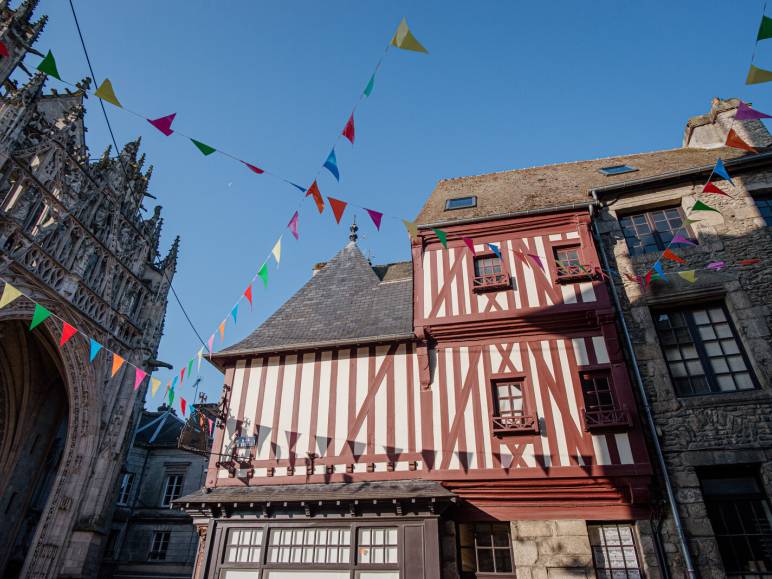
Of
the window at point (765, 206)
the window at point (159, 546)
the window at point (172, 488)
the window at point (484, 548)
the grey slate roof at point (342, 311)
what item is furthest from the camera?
the window at point (172, 488)

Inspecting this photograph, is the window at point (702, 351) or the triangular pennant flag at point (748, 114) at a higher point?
the triangular pennant flag at point (748, 114)

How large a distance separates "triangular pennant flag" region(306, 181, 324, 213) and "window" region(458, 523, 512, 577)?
17.9 ft

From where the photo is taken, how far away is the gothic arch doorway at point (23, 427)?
54.3 ft

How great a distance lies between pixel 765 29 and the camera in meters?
4.71

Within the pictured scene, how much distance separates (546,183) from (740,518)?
7.39 metres

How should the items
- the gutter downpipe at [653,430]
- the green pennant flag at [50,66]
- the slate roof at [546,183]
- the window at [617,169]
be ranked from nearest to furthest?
the green pennant flag at [50,66]
the gutter downpipe at [653,430]
the slate roof at [546,183]
the window at [617,169]

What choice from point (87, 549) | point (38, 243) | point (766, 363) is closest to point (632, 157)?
point (766, 363)

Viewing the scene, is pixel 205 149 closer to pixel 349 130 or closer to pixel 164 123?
pixel 164 123

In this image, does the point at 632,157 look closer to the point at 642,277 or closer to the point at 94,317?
the point at 642,277

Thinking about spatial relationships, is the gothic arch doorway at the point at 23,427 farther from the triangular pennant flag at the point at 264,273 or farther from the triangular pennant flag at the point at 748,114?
the triangular pennant flag at the point at 748,114

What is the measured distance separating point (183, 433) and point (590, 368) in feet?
24.3

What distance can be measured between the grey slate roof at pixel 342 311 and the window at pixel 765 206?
6.70 m

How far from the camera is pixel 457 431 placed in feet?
25.5

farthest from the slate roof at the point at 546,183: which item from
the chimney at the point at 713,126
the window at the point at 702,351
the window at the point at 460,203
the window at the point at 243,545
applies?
the window at the point at 243,545
